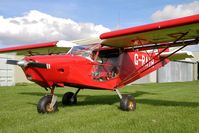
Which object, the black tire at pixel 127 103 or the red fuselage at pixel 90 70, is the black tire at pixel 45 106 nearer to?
the red fuselage at pixel 90 70

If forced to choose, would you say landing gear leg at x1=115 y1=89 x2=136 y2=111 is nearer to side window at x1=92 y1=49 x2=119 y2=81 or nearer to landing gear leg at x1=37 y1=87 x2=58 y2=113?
side window at x1=92 y1=49 x2=119 y2=81

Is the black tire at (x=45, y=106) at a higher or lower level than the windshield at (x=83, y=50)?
lower

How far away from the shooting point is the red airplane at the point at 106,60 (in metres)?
8.59

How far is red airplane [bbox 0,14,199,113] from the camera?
8586 mm

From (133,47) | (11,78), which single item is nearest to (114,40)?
(133,47)

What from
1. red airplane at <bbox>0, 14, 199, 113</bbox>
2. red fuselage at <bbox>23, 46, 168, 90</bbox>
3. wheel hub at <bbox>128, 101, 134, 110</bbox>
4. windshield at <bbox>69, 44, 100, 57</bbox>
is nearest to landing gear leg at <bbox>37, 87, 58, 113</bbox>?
red airplane at <bbox>0, 14, 199, 113</bbox>

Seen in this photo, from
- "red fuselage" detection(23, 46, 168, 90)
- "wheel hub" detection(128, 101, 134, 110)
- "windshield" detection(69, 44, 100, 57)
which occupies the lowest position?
"wheel hub" detection(128, 101, 134, 110)

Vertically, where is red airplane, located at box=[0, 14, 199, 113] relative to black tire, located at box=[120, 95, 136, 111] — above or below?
above

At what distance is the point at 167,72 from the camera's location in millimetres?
44344

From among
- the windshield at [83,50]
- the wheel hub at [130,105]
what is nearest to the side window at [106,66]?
the windshield at [83,50]

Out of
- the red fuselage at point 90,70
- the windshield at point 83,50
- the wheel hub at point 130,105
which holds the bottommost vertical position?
the wheel hub at point 130,105

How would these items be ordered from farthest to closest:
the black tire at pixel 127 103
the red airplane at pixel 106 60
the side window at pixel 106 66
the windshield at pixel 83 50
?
the side window at pixel 106 66
the windshield at pixel 83 50
the black tire at pixel 127 103
the red airplane at pixel 106 60

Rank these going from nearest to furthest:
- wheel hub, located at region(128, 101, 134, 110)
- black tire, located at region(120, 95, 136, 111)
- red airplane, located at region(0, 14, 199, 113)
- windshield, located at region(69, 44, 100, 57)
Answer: red airplane, located at region(0, 14, 199, 113)
black tire, located at region(120, 95, 136, 111)
wheel hub, located at region(128, 101, 134, 110)
windshield, located at region(69, 44, 100, 57)

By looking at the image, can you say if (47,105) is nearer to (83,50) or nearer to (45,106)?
(45,106)
